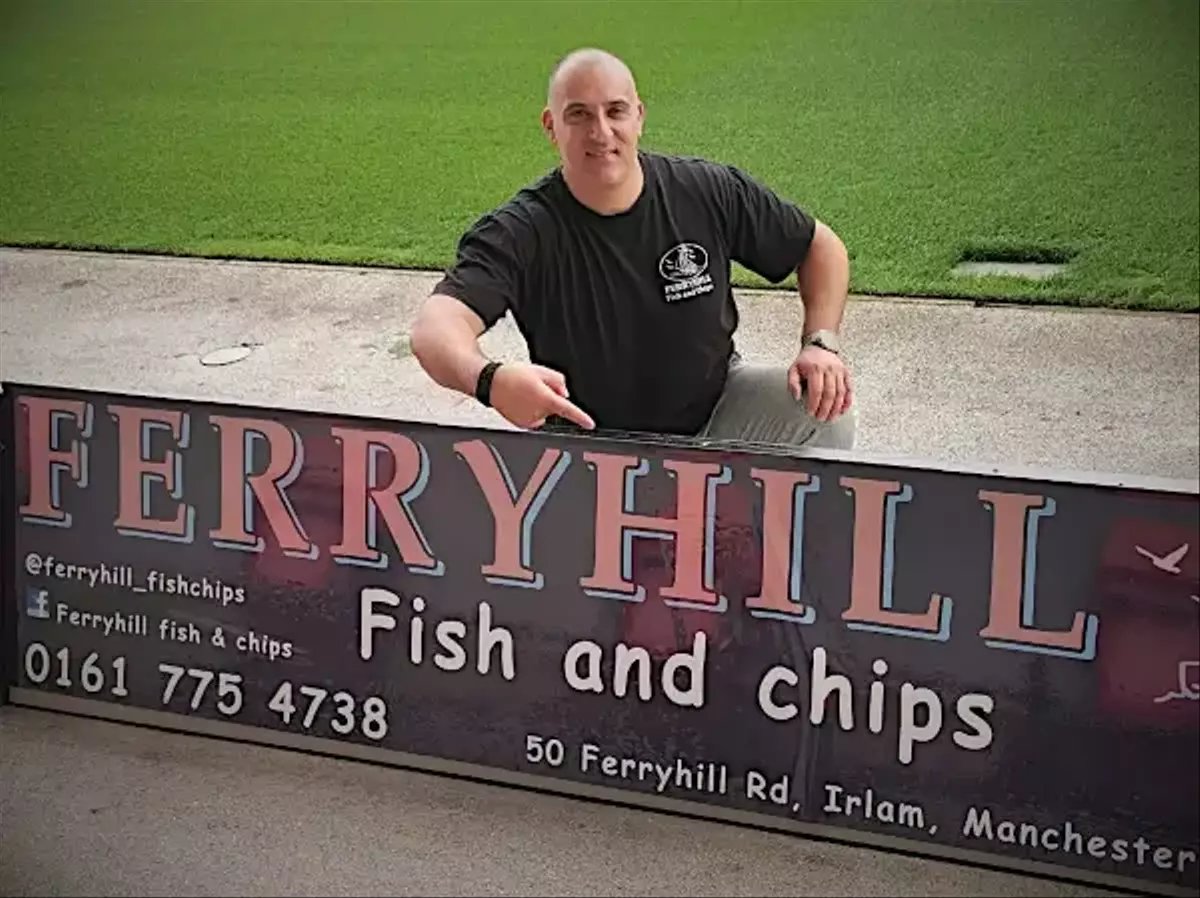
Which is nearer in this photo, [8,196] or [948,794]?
[948,794]

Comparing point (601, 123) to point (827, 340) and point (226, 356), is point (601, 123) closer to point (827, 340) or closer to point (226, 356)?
point (827, 340)

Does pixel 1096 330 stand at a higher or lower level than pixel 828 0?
lower

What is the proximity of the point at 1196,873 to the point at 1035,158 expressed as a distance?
3.31 feet

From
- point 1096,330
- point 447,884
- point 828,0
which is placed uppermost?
point 828,0

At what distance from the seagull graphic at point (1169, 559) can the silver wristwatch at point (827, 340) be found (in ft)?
1.67

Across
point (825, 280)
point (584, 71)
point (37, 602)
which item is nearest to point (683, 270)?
point (825, 280)

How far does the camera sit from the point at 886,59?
2.53 meters

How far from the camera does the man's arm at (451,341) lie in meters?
2.61

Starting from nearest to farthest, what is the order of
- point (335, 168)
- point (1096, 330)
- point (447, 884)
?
point (1096, 330) < point (447, 884) < point (335, 168)

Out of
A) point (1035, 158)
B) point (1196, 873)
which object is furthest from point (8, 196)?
point (1196, 873)

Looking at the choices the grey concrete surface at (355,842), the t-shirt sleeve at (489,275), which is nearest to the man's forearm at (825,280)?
the t-shirt sleeve at (489,275)

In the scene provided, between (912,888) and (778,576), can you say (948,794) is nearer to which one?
(912,888)

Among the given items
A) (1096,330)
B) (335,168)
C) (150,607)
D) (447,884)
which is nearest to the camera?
(1096,330)

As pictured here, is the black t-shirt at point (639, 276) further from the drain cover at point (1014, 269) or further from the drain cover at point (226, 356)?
the drain cover at point (226, 356)
